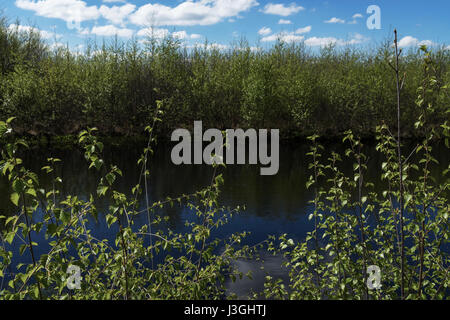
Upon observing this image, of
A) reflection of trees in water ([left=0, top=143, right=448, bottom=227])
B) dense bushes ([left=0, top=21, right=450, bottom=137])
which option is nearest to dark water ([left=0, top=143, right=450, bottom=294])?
reflection of trees in water ([left=0, top=143, right=448, bottom=227])

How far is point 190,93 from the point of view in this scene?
45938 mm

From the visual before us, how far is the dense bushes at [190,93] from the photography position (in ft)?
140

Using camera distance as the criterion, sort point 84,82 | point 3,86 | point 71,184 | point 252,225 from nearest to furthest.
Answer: point 252,225 < point 71,184 < point 3,86 < point 84,82

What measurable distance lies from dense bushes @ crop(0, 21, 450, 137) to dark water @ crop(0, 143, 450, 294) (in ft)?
25.2

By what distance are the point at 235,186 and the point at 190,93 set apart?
25024 millimetres

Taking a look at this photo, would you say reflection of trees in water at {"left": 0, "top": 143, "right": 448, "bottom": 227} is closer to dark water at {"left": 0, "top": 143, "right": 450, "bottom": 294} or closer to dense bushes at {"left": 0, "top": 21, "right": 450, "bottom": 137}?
dark water at {"left": 0, "top": 143, "right": 450, "bottom": 294}

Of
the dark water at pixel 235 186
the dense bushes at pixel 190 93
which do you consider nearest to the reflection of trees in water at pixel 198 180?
the dark water at pixel 235 186

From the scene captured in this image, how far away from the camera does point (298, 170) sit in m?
28.2

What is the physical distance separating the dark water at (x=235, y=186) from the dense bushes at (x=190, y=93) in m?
7.69

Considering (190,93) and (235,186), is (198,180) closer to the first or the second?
(235,186)

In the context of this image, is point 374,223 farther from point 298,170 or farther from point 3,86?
point 3,86

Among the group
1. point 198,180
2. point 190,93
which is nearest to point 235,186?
point 198,180
